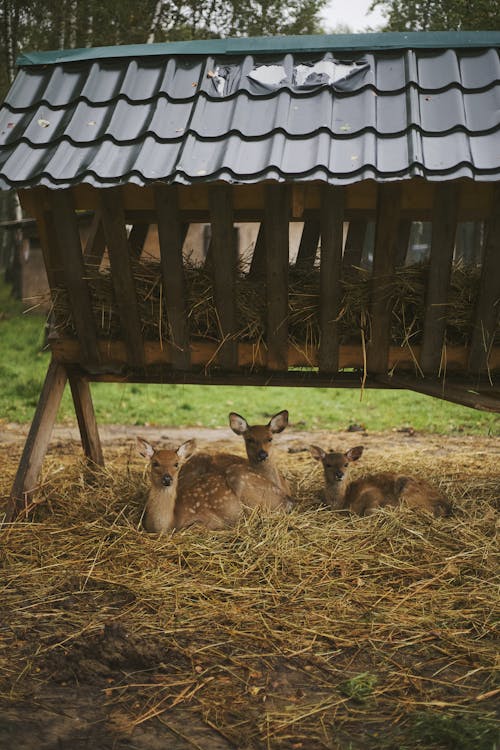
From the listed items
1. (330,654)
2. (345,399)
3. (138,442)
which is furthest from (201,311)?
(345,399)

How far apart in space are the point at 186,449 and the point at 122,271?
61.6 inches

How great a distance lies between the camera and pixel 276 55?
232 inches

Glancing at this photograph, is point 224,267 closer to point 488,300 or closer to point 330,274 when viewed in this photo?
point 330,274

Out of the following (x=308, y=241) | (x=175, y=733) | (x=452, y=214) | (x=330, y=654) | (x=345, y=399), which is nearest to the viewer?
(x=175, y=733)

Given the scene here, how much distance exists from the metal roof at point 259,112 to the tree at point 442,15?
567 inches

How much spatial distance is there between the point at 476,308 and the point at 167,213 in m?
2.26

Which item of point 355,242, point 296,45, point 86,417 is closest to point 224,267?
point 355,242

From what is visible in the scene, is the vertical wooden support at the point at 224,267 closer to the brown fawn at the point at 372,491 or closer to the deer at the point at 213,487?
the deer at the point at 213,487

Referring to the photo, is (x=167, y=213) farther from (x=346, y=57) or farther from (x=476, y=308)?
(x=476, y=308)

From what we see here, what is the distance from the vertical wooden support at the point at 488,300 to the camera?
5184mm

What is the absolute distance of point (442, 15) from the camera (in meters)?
23.1

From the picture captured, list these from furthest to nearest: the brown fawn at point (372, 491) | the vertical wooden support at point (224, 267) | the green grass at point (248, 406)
Answer: the green grass at point (248, 406) → the brown fawn at point (372, 491) → the vertical wooden support at point (224, 267)

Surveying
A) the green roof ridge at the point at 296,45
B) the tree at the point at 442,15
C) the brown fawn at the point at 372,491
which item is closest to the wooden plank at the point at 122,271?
the green roof ridge at the point at 296,45

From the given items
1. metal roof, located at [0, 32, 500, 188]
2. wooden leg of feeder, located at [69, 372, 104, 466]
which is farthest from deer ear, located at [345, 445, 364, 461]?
metal roof, located at [0, 32, 500, 188]
